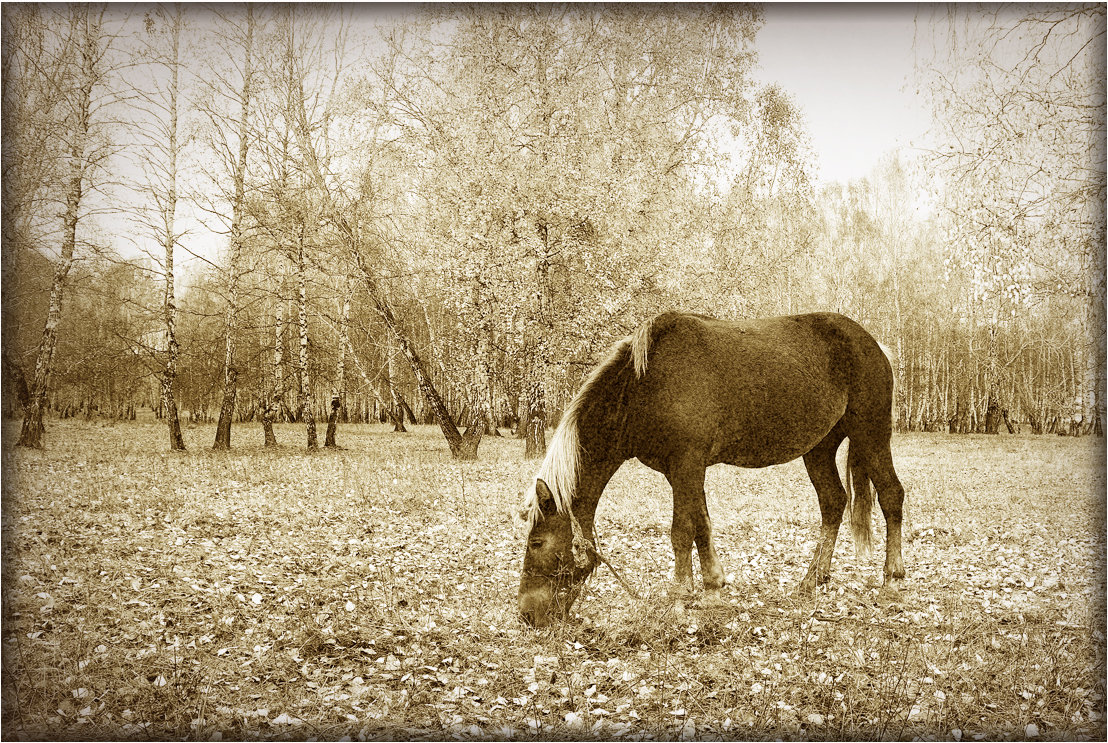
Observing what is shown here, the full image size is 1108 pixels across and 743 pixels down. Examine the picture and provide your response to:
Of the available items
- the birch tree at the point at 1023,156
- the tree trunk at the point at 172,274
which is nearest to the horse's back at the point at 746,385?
the birch tree at the point at 1023,156

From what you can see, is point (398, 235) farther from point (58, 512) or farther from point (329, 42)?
point (58, 512)

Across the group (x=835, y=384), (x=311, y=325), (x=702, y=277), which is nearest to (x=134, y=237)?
(x=311, y=325)

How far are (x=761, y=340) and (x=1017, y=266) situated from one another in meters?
1.75

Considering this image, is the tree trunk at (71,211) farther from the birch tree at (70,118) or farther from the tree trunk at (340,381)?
the tree trunk at (340,381)

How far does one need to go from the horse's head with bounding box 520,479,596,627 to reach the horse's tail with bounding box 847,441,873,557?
1.91 metres

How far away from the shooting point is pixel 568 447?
362 cm

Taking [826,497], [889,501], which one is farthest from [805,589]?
[889,501]

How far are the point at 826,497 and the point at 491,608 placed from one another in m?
2.34

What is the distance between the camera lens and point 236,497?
4.21 metres

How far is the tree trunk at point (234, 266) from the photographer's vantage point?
4160 mm

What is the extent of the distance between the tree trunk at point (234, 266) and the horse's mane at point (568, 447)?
207 cm

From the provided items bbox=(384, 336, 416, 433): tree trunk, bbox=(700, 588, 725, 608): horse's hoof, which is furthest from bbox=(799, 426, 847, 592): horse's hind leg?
bbox=(384, 336, 416, 433): tree trunk

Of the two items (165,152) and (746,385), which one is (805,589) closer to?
(746,385)

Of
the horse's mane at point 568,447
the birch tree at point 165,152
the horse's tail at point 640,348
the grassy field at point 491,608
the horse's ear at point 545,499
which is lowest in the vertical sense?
the grassy field at point 491,608
